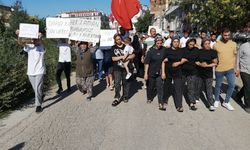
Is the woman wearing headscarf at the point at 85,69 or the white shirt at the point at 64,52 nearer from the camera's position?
the woman wearing headscarf at the point at 85,69

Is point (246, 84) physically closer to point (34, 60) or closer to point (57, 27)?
point (34, 60)

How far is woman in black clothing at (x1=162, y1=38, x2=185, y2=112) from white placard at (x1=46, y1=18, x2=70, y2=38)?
333 cm

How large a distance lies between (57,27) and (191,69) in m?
3.91

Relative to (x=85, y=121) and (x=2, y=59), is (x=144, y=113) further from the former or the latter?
(x=2, y=59)

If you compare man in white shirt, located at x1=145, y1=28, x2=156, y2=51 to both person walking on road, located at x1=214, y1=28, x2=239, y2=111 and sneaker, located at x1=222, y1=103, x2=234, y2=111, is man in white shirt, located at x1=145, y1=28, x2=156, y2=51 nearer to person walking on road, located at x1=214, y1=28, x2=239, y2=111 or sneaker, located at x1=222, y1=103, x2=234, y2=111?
person walking on road, located at x1=214, y1=28, x2=239, y2=111

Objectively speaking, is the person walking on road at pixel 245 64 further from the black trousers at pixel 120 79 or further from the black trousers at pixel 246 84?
the black trousers at pixel 120 79

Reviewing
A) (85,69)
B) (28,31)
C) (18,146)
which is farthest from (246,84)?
(18,146)

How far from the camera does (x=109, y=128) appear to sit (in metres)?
7.04

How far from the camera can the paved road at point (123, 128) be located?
20.0ft

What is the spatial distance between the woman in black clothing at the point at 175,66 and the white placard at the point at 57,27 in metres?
3.33

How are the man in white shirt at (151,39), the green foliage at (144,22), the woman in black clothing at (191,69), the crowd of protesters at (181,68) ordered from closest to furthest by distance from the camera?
the crowd of protesters at (181,68), the woman in black clothing at (191,69), the man in white shirt at (151,39), the green foliage at (144,22)

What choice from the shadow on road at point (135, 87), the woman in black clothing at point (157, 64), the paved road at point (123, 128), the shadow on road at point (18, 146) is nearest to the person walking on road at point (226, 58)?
the paved road at point (123, 128)

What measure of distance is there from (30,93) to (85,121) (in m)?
2.94

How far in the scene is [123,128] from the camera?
23.1 ft
